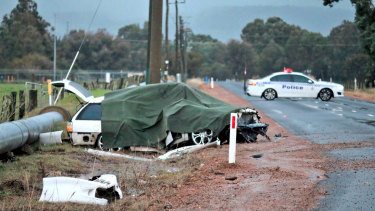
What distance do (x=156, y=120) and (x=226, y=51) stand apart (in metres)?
131

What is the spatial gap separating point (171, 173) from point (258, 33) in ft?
472

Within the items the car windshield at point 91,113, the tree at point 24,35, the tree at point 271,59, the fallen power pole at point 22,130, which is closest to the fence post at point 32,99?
the fallen power pole at point 22,130

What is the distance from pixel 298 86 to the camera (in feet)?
123

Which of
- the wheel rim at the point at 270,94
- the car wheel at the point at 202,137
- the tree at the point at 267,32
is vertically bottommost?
the car wheel at the point at 202,137

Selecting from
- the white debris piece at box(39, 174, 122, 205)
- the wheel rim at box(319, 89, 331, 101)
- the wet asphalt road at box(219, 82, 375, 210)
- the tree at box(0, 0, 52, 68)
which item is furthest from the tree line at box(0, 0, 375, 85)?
the white debris piece at box(39, 174, 122, 205)

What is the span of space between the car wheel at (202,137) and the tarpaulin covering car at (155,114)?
0.38 ft

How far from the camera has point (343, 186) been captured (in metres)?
9.73

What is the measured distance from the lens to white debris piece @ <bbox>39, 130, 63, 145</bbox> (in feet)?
54.6

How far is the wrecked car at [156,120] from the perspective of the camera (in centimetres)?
1593

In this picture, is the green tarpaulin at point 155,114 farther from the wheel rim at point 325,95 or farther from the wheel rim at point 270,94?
the wheel rim at point 325,95

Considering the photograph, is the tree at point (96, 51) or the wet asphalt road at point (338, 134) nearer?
the wet asphalt road at point (338, 134)

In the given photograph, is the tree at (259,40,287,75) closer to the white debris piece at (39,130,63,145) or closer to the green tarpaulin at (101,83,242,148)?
the green tarpaulin at (101,83,242,148)

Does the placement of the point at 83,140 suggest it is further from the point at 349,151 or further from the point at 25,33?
the point at 25,33

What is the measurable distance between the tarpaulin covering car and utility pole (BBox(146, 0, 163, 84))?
20.6ft
